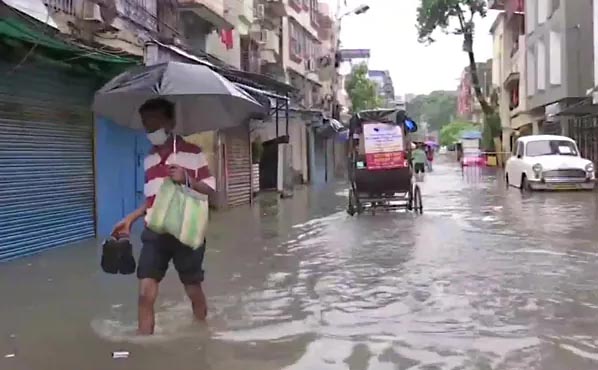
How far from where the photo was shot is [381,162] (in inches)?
678

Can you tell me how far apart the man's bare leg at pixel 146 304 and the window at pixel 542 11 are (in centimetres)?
3522

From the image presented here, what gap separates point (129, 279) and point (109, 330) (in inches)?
110

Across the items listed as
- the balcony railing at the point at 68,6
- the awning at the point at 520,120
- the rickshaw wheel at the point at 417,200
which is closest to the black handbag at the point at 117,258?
the balcony railing at the point at 68,6

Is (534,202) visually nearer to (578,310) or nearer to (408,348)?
(578,310)

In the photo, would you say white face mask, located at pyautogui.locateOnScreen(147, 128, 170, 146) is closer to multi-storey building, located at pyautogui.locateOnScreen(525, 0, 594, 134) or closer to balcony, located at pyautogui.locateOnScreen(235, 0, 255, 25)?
balcony, located at pyautogui.locateOnScreen(235, 0, 255, 25)

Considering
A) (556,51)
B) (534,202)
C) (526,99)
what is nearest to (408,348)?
(534,202)

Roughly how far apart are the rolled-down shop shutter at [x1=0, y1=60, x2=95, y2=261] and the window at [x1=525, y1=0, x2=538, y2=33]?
3241cm

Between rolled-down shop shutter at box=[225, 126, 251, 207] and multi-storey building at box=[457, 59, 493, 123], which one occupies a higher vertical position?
multi-storey building at box=[457, 59, 493, 123]

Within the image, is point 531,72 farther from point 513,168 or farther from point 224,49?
point 224,49

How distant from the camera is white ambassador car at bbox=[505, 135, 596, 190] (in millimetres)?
25078

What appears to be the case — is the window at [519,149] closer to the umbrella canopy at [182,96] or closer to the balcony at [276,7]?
the balcony at [276,7]

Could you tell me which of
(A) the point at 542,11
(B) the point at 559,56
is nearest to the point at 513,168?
(B) the point at 559,56

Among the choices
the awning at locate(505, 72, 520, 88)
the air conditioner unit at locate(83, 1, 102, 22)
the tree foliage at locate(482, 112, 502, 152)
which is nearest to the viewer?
the air conditioner unit at locate(83, 1, 102, 22)

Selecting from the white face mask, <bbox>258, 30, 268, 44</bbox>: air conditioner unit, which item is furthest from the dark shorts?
<bbox>258, 30, 268, 44</bbox>: air conditioner unit
